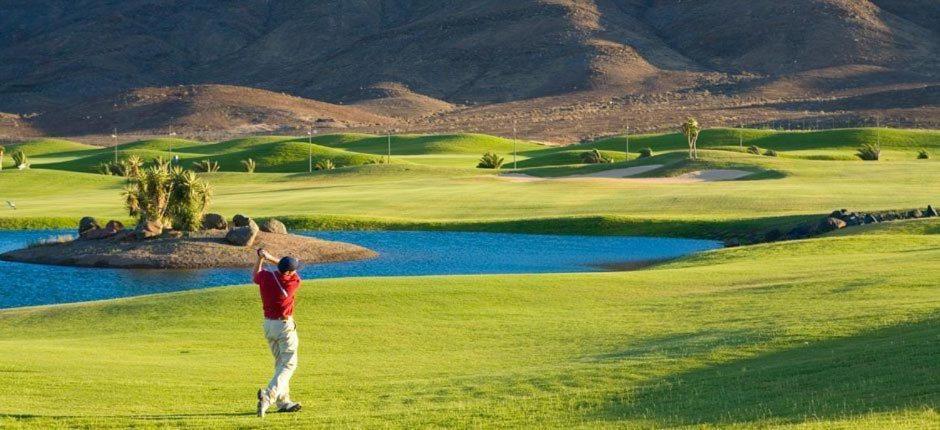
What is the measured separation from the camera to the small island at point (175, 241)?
46906 millimetres

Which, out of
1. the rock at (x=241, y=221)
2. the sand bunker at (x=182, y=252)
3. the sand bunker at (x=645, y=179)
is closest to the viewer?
the sand bunker at (x=182, y=252)

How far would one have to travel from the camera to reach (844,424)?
49.0 ft

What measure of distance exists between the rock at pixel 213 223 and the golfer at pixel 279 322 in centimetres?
3353

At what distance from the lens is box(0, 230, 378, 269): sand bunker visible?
46.6 meters

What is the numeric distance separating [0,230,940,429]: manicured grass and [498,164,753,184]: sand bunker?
42340 millimetres

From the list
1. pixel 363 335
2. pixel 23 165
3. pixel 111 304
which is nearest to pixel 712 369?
pixel 363 335

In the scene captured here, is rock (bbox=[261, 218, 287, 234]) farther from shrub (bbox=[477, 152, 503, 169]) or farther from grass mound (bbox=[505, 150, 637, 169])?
grass mound (bbox=[505, 150, 637, 169])

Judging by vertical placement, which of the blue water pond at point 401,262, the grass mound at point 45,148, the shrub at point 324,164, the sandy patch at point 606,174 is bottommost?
the blue water pond at point 401,262

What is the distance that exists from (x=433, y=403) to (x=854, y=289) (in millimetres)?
13416

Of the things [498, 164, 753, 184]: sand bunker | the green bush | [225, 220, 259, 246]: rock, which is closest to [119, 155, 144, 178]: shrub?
the green bush

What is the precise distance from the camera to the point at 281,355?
17.6 meters

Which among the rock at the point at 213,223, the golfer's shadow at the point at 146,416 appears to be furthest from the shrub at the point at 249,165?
the golfer's shadow at the point at 146,416

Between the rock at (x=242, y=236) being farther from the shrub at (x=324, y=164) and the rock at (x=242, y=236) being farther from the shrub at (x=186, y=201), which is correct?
the shrub at (x=324, y=164)

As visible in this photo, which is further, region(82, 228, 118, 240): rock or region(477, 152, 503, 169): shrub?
region(477, 152, 503, 169): shrub
